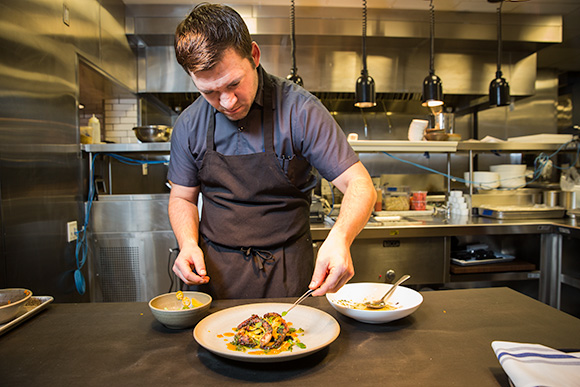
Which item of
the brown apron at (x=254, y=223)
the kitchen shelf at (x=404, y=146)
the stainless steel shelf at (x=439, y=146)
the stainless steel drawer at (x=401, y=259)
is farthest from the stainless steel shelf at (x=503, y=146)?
the brown apron at (x=254, y=223)

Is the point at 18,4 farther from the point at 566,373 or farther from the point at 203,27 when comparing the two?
the point at 566,373

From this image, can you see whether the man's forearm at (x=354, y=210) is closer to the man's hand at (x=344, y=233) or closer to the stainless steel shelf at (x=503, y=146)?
the man's hand at (x=344, y=233)

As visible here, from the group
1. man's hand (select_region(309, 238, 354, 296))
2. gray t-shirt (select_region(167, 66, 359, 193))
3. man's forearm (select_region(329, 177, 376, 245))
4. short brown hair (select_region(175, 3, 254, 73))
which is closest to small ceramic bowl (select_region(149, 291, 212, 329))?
man's hand (select_region(309, 238, 354, 296))

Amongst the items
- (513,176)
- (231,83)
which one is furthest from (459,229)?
(231,83)

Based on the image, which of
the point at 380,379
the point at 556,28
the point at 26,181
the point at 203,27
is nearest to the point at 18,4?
the point at 26,181

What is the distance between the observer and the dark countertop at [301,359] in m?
0.80

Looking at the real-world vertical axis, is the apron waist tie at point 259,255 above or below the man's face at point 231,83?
below

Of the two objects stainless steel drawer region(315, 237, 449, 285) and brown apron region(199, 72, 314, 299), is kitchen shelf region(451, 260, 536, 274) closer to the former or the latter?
stainless steel drawer region(315, 237, 449, 285)

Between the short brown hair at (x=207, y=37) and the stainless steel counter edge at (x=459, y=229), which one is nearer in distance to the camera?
the short brown hair at (x=207, y=37)

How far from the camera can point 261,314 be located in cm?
111

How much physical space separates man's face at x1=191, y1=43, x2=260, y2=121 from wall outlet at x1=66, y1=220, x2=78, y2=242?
6.40ft

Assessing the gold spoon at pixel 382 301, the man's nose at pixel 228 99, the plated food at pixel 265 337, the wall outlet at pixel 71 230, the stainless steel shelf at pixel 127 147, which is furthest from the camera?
the stainless steel shelf at pixel 127 147

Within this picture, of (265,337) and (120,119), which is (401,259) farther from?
(120,119)

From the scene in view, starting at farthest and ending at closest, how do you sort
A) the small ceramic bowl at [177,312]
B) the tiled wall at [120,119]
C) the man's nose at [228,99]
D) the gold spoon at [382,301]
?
the tiled wall at [120,119] < the man's nose at [228,99] < the gold spoon at [382,301] < the small ceramic bowl at [177,312]
